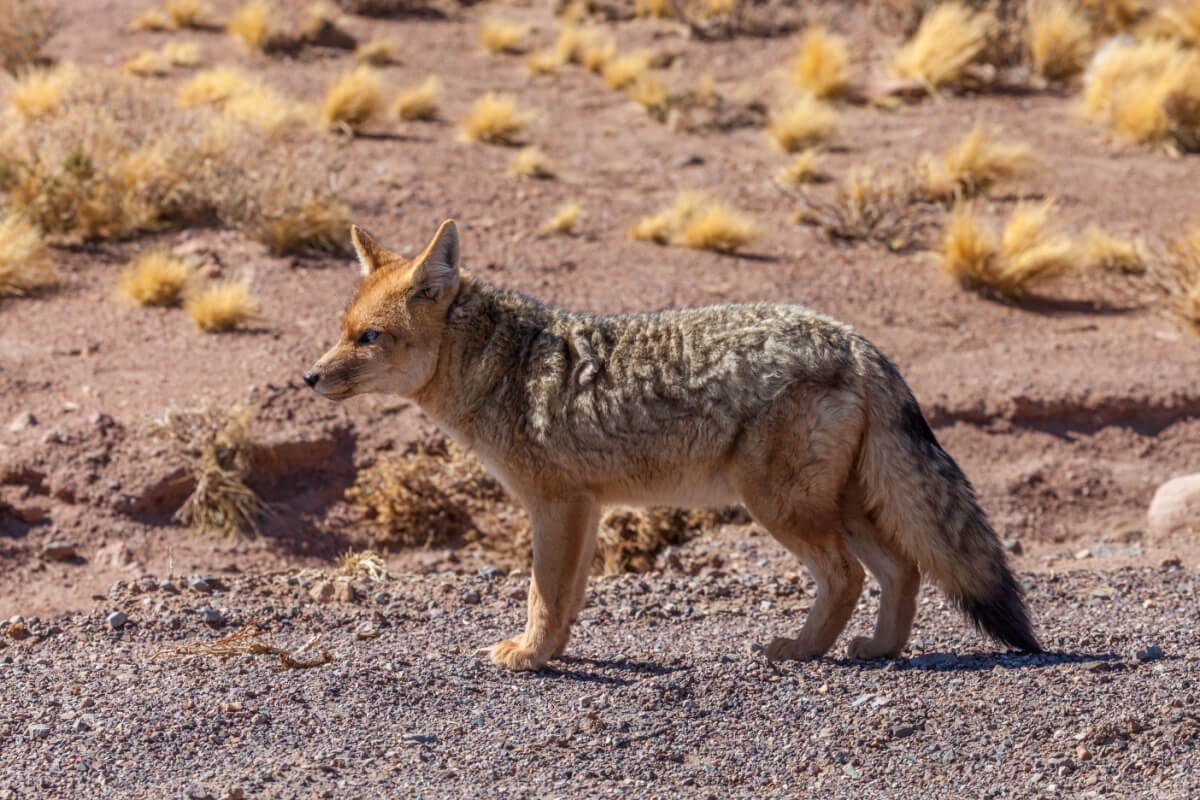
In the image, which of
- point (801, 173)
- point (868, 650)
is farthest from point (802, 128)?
point (868, 650)

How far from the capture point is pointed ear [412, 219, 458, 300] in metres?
6.12

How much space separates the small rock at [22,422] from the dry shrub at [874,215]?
801 centimetres

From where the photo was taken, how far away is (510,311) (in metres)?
6.50

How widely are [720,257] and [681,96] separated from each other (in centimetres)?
512

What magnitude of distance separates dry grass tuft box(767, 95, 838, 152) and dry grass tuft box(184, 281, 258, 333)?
7.78m

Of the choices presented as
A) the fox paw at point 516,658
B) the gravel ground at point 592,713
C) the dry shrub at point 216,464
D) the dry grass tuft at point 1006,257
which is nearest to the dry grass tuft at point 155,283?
the dry shrub at point 216,464

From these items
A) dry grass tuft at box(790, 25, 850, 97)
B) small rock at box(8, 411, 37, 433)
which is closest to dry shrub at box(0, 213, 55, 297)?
small rock at box(8, 411, 37, 433)

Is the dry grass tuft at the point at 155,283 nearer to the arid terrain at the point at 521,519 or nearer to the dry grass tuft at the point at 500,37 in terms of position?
the arid terrain at the point at 521,519

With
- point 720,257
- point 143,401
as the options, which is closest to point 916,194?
point 720,257

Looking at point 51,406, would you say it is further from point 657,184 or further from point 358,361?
point 657,184

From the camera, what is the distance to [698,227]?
13.3 metres

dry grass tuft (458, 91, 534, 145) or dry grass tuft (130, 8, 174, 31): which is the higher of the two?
dry grass tuft (458, 91, 534, 145)

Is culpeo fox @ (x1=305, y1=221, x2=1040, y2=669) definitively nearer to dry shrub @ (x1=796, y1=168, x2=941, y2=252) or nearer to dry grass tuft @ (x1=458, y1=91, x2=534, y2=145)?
dry shrub @ (x1=796, y1=168, x2=941, y2=252)

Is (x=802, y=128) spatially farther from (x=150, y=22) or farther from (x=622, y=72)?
(x=150, y=22)
